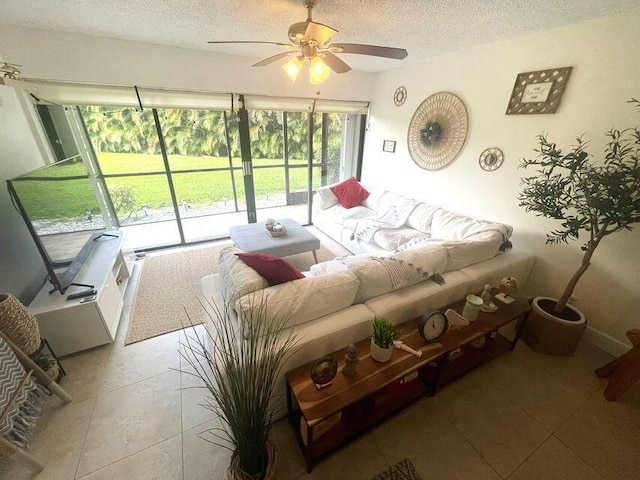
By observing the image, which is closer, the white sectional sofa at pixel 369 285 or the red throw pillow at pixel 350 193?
the white sectional sofa at pixel 369 285

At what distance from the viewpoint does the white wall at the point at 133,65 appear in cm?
220

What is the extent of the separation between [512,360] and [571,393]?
0.35 m

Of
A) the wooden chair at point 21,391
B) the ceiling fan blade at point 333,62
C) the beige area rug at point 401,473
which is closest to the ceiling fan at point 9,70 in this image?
the wooden chair at point 21,391

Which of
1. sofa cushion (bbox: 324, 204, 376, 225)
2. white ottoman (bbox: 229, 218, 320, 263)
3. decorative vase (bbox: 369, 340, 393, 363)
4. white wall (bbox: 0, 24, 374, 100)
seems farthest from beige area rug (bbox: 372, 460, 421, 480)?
white wall (bbox: 0, 24, 374, 100)

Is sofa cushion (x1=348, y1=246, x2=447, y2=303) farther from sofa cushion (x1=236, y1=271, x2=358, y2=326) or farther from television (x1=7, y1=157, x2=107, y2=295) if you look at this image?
television (x1=7, y1=157, x2=107, y2=295)

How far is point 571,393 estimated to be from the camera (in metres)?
1.70

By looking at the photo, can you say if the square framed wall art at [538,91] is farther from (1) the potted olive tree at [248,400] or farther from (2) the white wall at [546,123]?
(1) the potted olive tree at [248,400]

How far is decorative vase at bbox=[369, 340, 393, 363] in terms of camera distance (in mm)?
1297

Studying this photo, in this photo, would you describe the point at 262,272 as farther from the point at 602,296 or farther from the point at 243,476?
the point at 602,296

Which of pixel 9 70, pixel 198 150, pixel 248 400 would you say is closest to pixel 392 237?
pixel 248 400

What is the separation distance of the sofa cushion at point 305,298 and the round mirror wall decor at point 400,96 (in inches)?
120

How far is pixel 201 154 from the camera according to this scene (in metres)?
3.59

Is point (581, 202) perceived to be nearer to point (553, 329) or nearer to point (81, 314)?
point (553, 329)

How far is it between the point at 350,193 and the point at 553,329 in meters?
2.81
